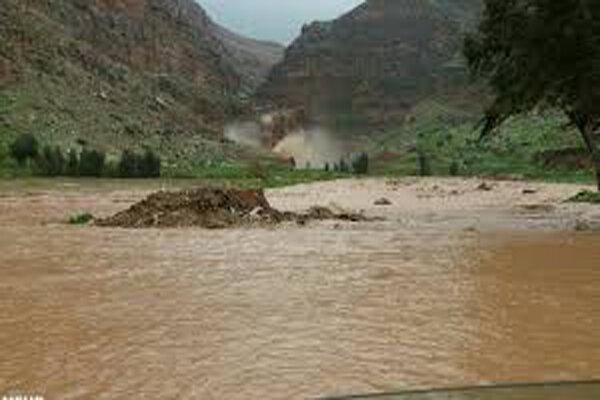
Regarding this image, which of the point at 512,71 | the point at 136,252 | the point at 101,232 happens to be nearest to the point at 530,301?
the point at 136,252

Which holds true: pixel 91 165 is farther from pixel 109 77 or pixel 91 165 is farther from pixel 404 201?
pixel 109 77

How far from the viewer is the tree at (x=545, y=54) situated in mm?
25203

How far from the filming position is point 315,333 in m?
13.2

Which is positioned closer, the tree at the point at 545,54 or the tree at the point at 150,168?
the tree at the point at 545,54

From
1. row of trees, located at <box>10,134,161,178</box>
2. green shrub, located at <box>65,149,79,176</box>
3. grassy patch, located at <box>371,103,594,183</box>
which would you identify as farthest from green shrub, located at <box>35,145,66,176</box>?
grassy patch, located at <box>371,103,594,183</box>

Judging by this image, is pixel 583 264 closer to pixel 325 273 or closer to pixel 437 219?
pixel 325 273

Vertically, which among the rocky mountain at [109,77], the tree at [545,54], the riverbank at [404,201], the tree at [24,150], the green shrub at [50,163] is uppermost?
the rocky mountain at [109,77]

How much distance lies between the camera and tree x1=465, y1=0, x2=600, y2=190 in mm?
25203

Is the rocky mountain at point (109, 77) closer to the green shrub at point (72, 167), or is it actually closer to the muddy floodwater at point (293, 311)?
the green shrub at point (72, 167)

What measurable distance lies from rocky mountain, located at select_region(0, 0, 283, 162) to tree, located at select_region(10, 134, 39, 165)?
36.1 feet

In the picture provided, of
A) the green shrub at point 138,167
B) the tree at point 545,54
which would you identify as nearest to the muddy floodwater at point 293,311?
the tree at point 545,54

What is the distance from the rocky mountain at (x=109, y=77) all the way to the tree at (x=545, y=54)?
86978mm

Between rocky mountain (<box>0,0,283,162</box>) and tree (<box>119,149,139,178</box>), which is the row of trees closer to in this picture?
tree (<box>119,149,139,178</box>)

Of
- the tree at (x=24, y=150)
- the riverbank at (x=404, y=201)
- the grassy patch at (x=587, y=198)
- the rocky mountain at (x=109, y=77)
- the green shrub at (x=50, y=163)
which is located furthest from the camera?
the rocky mountain at (x=109, y=77)
